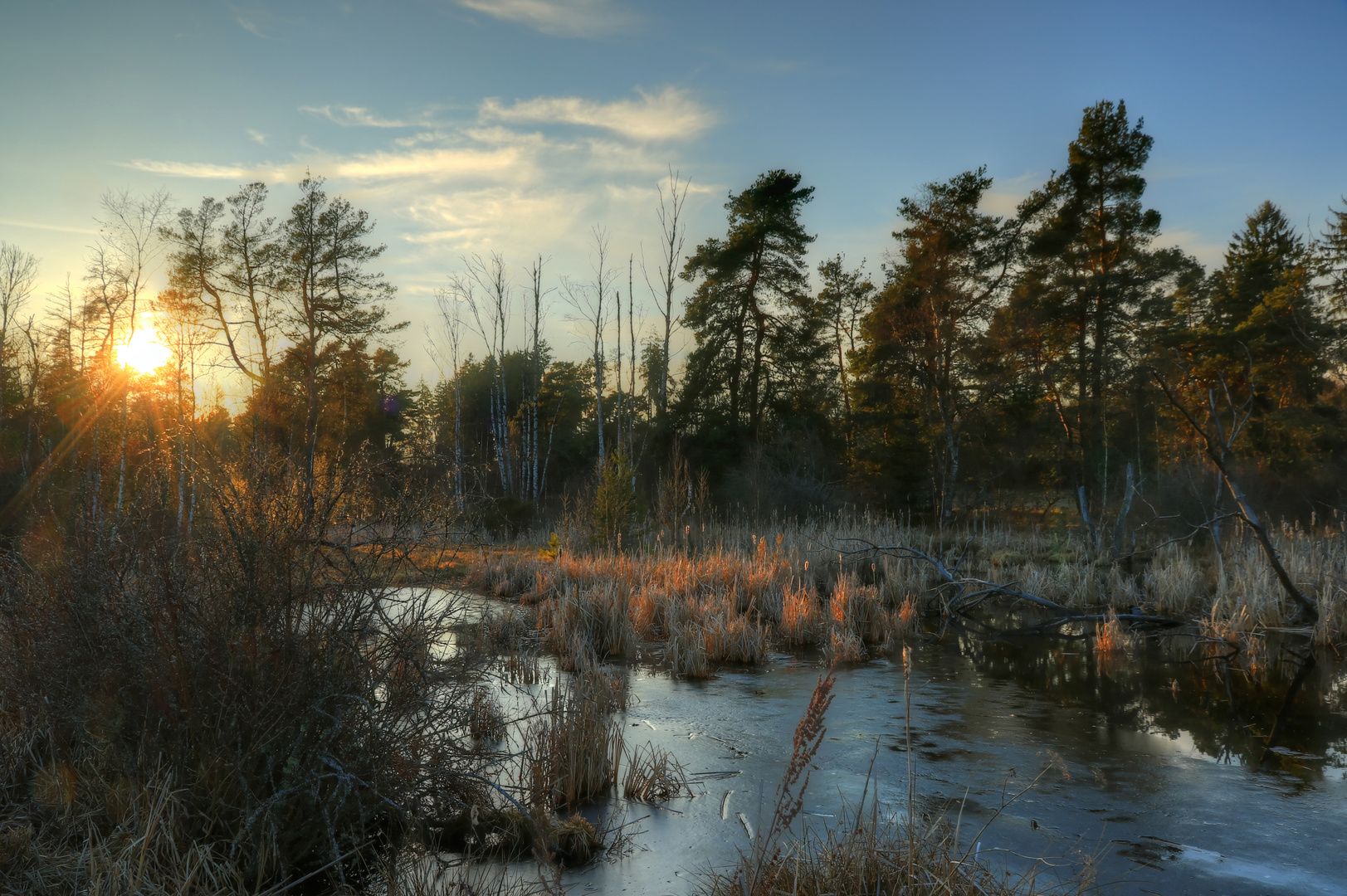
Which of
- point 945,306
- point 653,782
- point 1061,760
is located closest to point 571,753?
point 653,782

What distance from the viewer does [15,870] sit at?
2.75m

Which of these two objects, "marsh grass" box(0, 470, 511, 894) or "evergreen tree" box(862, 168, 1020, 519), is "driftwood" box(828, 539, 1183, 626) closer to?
"marsh grass" box(0, 470, 511, 894)

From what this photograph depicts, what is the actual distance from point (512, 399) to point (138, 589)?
29.3 m

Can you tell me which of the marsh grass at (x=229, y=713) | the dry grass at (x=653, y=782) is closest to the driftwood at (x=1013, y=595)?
the dry grass at (x=653, y=782)

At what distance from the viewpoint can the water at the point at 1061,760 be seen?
333 cm

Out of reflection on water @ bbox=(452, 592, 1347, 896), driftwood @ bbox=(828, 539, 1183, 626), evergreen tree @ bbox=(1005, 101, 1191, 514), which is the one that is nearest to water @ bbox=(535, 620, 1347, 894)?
reflection on water @ bbox=(452, 592, 1347, 896)

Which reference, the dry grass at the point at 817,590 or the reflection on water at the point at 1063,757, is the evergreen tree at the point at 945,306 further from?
the reflection on water at the point at 1063,757

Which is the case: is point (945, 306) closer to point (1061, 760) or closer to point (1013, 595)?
point (1013, 595)

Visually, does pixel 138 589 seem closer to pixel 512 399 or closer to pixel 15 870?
pixel 15 870

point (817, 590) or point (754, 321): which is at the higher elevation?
point (754, 321)

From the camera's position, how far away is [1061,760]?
15.3 ft

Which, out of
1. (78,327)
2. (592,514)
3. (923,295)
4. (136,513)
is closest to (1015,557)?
(592,514)

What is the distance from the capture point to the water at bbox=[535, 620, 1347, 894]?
3.33m

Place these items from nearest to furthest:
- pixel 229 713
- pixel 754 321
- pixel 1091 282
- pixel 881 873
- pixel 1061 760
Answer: pixel 881 873, pixel 229 713, pixel 1061 760, pixel 1091 282, pixel 754 321
